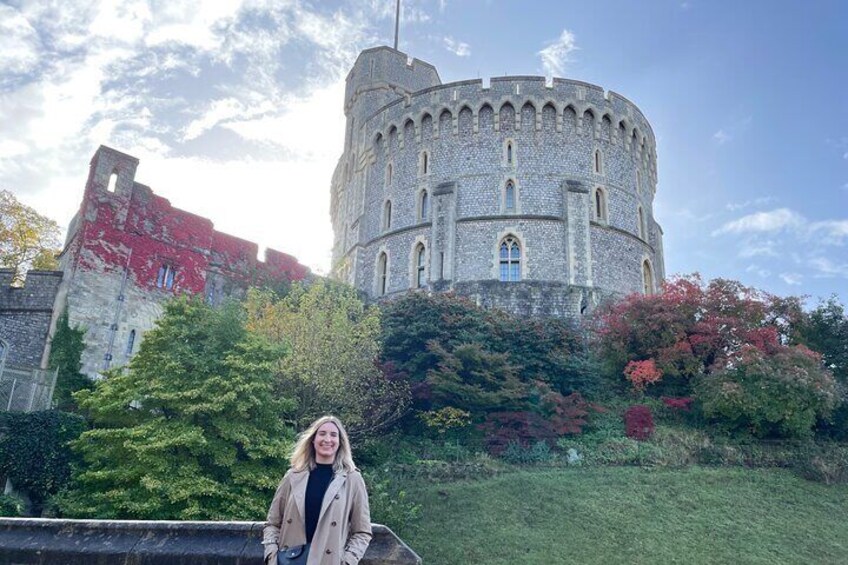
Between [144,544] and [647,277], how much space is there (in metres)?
30.1

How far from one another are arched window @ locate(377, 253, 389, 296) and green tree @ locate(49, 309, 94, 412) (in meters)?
14.6

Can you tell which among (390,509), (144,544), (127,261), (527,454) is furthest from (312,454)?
(127,261)

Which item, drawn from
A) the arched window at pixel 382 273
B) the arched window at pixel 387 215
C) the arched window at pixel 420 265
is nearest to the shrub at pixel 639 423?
the arched window at pixel 420 265

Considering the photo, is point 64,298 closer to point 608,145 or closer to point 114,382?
point 114,382

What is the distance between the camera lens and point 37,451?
44.6 ft

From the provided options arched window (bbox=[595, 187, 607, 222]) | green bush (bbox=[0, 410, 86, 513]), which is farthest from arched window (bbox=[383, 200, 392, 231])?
green bush (bbox=[0, 410, 86, 513])

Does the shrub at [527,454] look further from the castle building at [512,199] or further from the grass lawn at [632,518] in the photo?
the castle building at [512,199]

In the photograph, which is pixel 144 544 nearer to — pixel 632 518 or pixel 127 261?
pixel 632 518

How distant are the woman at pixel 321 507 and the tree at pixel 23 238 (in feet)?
95.4

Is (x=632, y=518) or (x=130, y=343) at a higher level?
(x=130, y=343)

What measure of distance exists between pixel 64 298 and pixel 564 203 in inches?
840

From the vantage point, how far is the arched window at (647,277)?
102 ft

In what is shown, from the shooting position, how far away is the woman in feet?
12.2

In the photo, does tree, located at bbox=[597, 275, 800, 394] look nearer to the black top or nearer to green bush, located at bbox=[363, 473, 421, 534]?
green bush, located at bbox=[363, 473, 421, 534]
